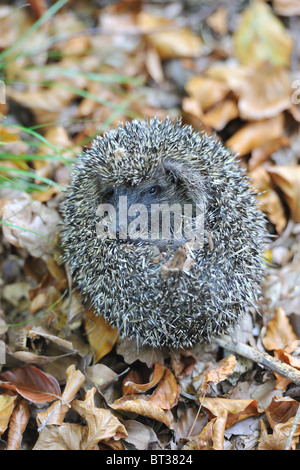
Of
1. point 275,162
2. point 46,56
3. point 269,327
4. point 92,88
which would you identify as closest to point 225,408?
point 269,327

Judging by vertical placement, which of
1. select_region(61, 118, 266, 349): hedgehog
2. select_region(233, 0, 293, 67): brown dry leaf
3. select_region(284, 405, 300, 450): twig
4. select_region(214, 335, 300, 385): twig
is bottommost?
select_region(284, 405, 300, 450): twig

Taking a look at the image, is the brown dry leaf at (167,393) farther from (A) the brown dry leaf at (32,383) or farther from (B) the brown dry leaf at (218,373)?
(A) the brown dry leaf at (32,383)

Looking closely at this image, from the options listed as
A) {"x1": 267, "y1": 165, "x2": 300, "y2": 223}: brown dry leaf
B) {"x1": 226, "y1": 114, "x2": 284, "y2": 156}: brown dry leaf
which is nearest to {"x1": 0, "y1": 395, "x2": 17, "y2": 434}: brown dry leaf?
{"x1": 267, "y1": 165, "x2": 300, "y2": 223}: brown dry leaf

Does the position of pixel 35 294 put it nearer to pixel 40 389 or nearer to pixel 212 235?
pixel 40 389

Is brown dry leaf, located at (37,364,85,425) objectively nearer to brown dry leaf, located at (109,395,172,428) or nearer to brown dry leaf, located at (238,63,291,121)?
brown dry leaf, located at (109,395,172,428)

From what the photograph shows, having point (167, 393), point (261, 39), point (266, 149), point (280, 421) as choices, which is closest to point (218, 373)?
point (167, 393)

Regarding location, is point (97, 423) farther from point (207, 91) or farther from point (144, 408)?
point (207, 91)
